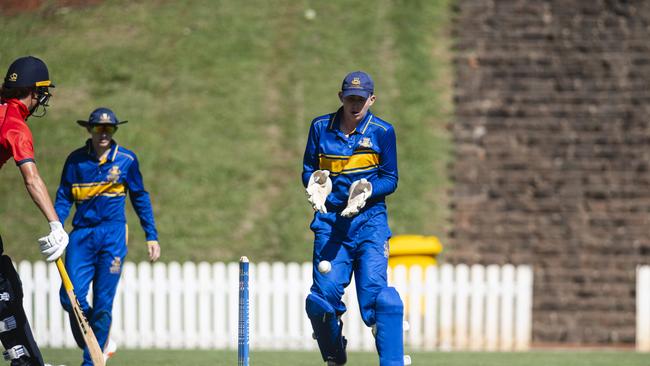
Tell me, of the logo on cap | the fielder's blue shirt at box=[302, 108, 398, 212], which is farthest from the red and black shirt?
the logo on cap

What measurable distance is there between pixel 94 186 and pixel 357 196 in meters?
3.06

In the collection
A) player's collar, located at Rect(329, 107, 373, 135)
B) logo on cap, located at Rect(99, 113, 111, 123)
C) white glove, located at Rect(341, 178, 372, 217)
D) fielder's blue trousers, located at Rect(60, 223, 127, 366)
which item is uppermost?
logo on cap, located at Rect(99, 113, 111, 123)

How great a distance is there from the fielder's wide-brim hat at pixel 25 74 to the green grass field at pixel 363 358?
13.5 feet

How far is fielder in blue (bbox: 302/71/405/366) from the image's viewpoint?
7504mm

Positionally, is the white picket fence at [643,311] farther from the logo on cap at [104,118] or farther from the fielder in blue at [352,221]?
the logo on cap at [104,118]

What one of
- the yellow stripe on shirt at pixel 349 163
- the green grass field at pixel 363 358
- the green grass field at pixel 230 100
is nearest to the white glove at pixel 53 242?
the yellow stripe on shirt at pixel 349 163

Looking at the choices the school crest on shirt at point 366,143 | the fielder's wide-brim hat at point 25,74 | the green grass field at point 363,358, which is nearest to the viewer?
the fielder's wide-brim hat at point 25,74

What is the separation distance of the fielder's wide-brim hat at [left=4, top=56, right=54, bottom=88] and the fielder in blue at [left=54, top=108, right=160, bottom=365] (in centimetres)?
206

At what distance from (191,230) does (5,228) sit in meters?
2.89

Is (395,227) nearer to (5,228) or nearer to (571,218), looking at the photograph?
(571,218)

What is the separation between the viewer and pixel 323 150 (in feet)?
25.4

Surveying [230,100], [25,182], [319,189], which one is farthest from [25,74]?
[230,100]

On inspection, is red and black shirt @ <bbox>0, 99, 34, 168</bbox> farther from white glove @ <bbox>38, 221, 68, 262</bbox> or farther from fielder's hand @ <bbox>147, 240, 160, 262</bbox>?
fielder's hand @ <bbox>147, 240, 160, 262</bbox>

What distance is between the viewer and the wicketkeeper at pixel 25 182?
675 cm
